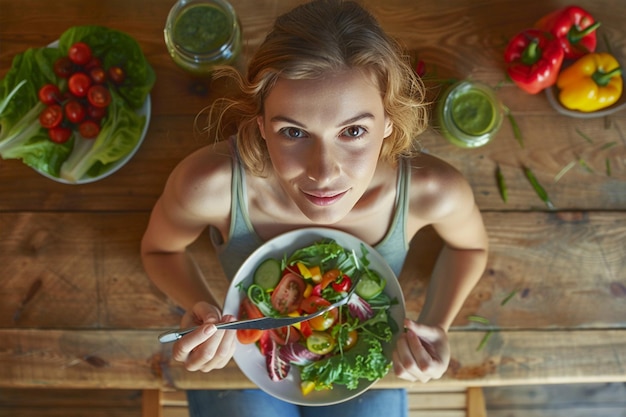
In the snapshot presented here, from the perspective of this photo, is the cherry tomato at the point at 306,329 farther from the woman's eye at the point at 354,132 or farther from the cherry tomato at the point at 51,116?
the cherry tomato at the point at 51,116

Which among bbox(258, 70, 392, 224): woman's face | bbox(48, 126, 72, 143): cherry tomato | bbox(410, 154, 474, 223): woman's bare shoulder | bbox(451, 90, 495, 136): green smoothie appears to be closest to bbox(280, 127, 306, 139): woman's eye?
bbox(258, 70, 392, 224): woman's face

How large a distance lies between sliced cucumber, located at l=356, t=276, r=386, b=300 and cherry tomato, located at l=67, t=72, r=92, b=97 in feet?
3.10

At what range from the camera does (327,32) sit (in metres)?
1.00

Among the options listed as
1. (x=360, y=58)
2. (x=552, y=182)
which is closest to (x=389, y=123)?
(x=360, y=58)

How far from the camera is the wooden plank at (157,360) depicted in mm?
1621

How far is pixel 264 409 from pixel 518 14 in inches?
57.6

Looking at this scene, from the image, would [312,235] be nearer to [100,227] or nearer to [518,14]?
[100,227]

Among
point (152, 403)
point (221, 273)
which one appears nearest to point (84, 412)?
point (152, 403)

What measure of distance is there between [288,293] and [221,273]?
15.1 inches

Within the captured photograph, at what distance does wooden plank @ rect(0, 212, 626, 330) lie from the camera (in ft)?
5.42

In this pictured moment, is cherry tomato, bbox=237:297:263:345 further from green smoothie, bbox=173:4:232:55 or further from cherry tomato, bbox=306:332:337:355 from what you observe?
green smoothie, bbox=173:4:232:55

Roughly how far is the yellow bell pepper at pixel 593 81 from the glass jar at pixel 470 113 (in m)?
0.23

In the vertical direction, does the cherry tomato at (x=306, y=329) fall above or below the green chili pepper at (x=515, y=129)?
below

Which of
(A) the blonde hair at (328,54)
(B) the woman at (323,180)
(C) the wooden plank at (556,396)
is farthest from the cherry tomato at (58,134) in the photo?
(C) the wooden plank at (556,396)
